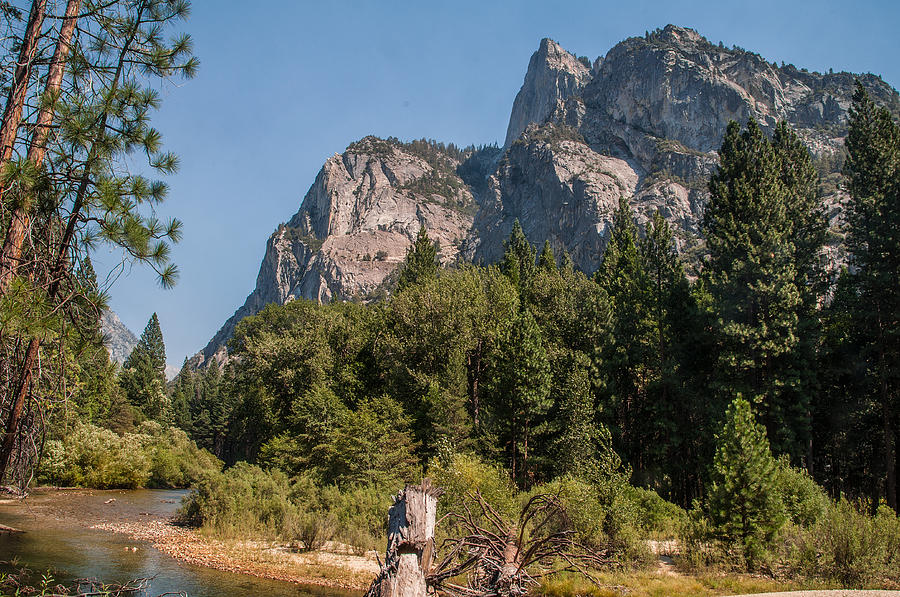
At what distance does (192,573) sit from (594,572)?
1276 centimetres

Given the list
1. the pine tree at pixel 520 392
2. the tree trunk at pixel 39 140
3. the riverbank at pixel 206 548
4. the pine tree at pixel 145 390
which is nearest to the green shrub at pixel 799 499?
the pine tree at pixel 520 392

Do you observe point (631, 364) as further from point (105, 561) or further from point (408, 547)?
point (408, 547)

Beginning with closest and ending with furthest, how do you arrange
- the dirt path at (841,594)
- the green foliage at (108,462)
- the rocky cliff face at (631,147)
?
1. the dirt path at (841,594)
2. the green foliage at (108,462)
3. the rocky cliff face at (631,147)

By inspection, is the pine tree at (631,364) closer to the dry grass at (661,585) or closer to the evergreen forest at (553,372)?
the evergreen forest at (553,372)

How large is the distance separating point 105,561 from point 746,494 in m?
20.5

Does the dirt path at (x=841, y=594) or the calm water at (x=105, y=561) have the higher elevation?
the dirt path at (x=841, y=594)

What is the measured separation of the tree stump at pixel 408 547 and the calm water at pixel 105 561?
8553 millimetres

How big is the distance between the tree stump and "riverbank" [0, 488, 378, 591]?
1184 centimetres

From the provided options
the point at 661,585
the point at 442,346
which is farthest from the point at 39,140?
the point at 442,346

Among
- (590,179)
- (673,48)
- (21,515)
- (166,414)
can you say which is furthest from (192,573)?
(673,48)

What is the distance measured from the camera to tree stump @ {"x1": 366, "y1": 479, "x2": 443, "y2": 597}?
4.77m

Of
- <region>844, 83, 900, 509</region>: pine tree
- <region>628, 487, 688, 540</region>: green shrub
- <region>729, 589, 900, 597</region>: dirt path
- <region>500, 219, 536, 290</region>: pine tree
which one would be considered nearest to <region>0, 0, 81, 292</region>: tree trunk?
<region>729, 589, 900, 597</region>: dirt path

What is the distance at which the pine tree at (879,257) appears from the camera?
939 inches

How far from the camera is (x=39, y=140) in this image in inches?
225
